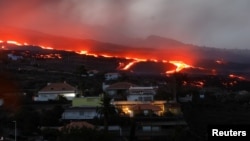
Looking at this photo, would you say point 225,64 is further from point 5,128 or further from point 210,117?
point 5,128

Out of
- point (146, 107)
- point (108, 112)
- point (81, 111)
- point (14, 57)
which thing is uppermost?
point (14, 57)

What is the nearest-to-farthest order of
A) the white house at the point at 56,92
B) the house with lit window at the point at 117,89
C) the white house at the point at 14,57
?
the white house at the point at 56,92 → the house with lit window at the point at 117,89 → the white house at the point at 14,57

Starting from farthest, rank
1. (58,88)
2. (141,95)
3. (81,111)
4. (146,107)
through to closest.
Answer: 1. (58,88)
2. (141,95)
3. (146,107)
4. (81,111)

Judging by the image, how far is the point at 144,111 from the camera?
38188 mm

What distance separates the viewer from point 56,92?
4819 centimetres

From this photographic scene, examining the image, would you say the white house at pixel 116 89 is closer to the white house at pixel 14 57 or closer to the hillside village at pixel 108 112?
the hillside village at pixel 108 112

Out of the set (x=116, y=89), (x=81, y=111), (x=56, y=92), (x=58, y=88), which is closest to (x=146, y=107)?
(x=81, y=111)

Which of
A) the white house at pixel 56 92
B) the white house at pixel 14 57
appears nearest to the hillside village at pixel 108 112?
the white house at pixel 56 92

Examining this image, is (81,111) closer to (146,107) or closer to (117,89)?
(146,107)

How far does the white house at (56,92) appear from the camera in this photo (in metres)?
46.9

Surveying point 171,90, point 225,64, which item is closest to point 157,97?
point 171,90

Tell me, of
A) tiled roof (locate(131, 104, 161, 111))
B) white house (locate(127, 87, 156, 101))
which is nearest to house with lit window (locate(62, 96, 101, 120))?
tiled roof (locate(131, 104, 161, 111))

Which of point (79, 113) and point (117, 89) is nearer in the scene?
point (79, 113)

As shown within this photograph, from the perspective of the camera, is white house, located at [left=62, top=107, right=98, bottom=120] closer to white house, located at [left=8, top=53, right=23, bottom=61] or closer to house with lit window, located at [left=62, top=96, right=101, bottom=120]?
house with lit window, located at [left=62, top=96, right=101, bottom=120]
